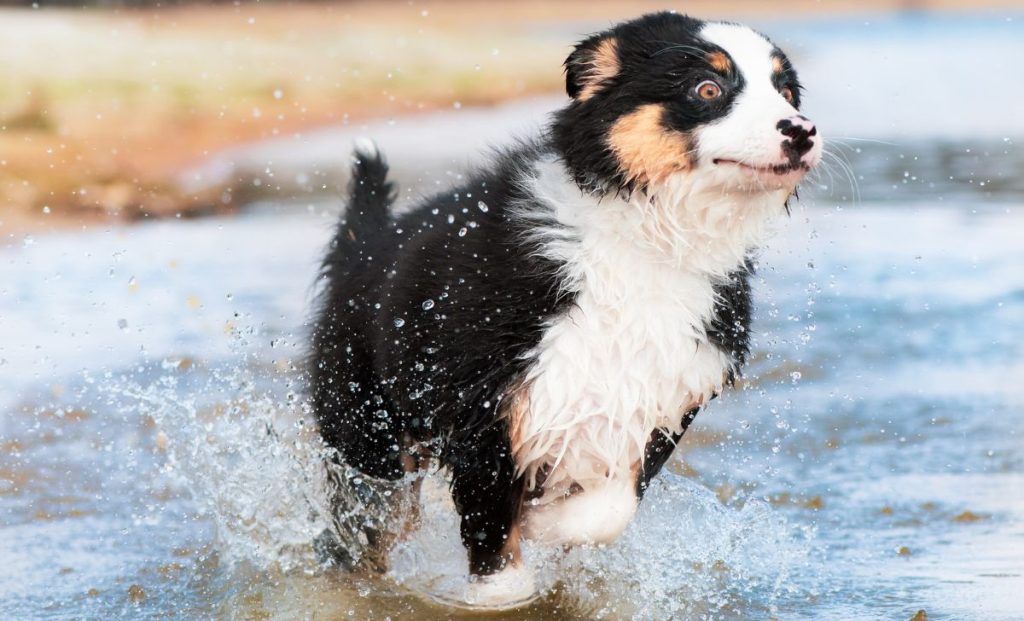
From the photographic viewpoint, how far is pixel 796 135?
363cm

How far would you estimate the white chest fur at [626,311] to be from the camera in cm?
384

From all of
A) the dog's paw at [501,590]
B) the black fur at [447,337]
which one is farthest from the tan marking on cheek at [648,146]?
the dog's paw at [501,590]

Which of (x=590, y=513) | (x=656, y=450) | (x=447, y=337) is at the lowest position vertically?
(x=590, y=513)

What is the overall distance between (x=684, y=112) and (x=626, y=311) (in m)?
0.56

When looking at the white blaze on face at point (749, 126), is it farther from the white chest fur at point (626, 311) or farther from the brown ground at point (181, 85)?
the brown ground at point (181, 85)

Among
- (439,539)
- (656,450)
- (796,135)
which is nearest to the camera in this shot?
(796,135)

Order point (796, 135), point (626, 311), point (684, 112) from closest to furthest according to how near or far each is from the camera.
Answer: point (796, 135) → point (684, 112) → point (626, 311)

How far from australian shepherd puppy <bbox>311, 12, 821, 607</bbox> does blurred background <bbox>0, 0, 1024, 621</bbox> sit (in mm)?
313

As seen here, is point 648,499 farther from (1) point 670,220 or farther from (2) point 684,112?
(2) point 684,112

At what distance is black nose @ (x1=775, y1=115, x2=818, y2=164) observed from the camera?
11.9 ft

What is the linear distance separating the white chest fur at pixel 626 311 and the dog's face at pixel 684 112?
83 mm

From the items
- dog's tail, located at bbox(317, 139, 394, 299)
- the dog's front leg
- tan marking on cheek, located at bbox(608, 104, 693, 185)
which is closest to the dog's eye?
tan marking on cheek, located at bbox(608, 104, 693, 185)

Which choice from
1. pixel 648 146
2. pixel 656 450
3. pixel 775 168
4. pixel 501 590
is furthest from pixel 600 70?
pixel 501 590

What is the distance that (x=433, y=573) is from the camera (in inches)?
185
